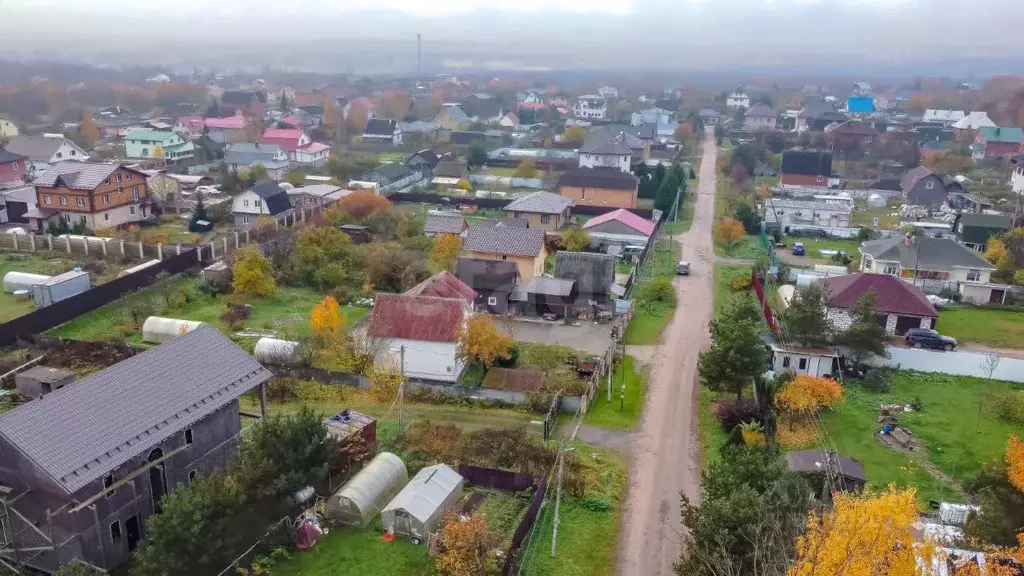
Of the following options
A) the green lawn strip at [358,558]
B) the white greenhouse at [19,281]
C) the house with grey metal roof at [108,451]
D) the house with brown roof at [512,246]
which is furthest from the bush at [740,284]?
the white greenhouse at [19,281]

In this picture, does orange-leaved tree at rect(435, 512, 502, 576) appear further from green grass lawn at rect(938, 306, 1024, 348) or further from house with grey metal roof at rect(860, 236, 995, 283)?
house with grey metal roof at rect(860, 236, 995, 283)

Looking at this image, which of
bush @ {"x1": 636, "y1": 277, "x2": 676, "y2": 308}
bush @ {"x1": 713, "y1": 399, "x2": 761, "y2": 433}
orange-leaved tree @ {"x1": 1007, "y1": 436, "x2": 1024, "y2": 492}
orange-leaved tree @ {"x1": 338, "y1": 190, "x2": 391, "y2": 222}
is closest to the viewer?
orange-leaved tree @ {"x1": 1007, "y1": 436, "x2": 1024, "y2": 492}

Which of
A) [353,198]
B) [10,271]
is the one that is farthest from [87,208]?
[353,198]

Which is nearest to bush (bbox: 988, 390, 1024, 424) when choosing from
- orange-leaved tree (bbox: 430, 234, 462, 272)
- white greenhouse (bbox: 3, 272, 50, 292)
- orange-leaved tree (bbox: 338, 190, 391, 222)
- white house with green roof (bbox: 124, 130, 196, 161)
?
orange-leaved tree (bbox: 430, 234, 462, 272)

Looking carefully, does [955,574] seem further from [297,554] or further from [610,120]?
[610,120]

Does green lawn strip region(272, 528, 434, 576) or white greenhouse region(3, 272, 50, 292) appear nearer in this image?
green lawn strip region(272, 528, 434, 576)

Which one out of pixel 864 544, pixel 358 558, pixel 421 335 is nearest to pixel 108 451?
pixel 358 558
